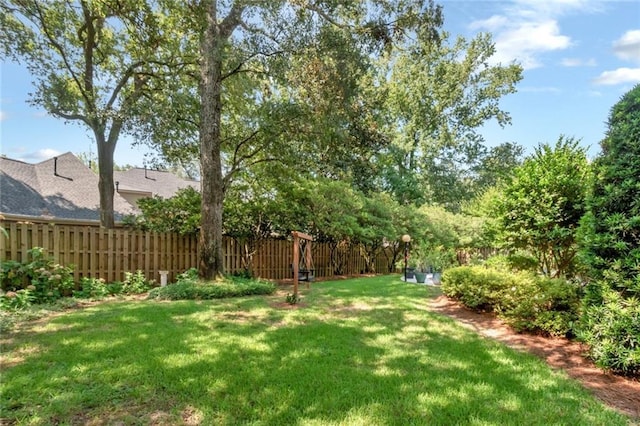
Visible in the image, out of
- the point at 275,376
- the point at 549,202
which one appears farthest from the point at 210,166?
the point at 549,202

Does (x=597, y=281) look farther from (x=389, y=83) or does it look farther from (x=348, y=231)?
(x=389, y=83)

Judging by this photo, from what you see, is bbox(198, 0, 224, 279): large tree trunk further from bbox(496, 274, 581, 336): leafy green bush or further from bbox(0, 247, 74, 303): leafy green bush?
bbox(496, 274, 581, 336): leafy green bush

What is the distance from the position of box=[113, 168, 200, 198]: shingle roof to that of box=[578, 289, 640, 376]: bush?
1969cm

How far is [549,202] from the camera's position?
522cm

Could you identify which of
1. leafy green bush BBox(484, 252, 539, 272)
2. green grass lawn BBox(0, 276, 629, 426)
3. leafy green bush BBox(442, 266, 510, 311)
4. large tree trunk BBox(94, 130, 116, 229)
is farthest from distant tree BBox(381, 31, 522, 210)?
green grass lawn BBox(0, 276, 629, 426)

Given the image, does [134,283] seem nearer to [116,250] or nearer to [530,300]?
[116,250]

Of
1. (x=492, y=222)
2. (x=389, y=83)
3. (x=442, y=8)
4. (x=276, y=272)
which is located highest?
(x=389, y=83)

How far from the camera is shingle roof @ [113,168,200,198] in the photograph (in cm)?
2014

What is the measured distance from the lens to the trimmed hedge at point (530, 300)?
14.0ft

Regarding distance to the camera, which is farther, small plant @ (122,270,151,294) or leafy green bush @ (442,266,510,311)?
small plant @ (122,270,151,294)

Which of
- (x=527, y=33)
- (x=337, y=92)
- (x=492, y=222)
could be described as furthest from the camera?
(x=337, y=92)

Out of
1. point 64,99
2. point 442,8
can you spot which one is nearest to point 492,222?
point 442,8

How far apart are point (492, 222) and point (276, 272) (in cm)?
762

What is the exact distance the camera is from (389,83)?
79.5 ft
